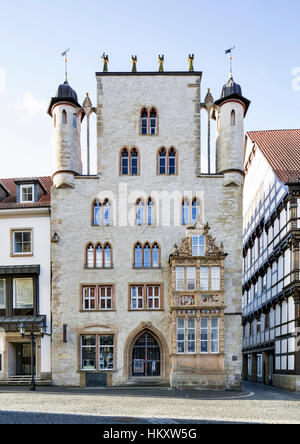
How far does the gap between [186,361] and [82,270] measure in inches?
315

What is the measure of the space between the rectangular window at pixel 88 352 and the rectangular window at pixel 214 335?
22.5 feet

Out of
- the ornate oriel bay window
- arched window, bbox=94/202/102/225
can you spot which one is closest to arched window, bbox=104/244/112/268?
arched window, bbox=94/202/102/225

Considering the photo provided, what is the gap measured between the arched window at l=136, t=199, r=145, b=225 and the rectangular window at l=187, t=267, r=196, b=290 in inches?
168

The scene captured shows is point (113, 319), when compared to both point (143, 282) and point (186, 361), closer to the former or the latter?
point (143, 282)

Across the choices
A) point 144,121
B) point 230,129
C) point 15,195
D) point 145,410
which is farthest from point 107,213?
point 145,410

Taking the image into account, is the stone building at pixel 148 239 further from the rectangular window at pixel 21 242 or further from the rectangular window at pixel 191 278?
the rectangular window at pixel 21 242

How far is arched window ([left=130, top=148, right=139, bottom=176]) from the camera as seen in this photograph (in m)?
32.1

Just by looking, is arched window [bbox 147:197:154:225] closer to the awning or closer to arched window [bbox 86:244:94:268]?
arched window [bbox 86:244:94:268]

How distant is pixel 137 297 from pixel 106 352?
3634mm

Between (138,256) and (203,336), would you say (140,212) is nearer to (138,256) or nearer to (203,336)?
(138,256)

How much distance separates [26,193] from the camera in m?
33.8

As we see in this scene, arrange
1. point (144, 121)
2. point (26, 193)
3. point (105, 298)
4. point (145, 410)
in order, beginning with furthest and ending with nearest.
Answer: point (26, 193)
point (144, 121)
point (105, 298)
point (145, 410)
